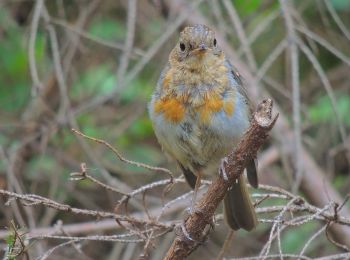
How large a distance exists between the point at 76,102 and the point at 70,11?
0.71 meters

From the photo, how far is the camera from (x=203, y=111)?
328cm

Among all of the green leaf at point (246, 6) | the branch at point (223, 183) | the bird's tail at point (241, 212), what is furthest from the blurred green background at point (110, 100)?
the branch at point (223, 183)

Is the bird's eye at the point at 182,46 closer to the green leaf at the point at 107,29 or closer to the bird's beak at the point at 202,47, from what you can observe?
the bird's beak at the point at 202,47

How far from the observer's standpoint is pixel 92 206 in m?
5.49

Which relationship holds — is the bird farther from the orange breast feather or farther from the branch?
the branch

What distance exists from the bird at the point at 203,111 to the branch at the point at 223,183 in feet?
1.15

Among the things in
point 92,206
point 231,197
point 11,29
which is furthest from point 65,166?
point 231,197

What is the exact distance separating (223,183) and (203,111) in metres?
0.61

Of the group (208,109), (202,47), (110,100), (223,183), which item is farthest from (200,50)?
(110,100)

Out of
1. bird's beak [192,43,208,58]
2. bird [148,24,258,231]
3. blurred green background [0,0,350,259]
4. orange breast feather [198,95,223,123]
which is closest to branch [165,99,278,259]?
bird [148,24,258,231]

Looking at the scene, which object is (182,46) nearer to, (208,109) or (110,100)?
(208,109)

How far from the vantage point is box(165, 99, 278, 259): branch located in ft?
8.25

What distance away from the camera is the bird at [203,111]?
129 inches

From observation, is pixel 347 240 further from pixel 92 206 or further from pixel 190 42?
pixel 92 206
